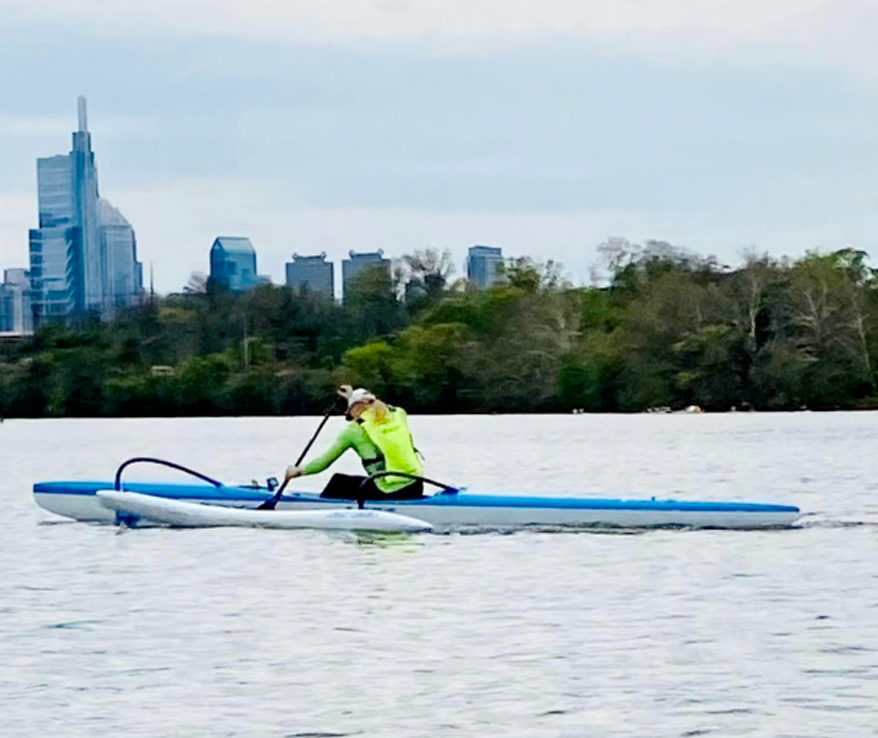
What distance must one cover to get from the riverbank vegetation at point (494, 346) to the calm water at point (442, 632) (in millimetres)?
68256

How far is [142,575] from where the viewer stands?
22719mm

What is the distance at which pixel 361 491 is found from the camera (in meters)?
24.9

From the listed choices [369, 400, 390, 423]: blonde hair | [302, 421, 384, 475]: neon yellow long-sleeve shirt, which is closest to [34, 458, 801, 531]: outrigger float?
[302, 421, 384, 475]: neon yellow long-sleeve shirt

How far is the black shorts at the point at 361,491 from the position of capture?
2506cm

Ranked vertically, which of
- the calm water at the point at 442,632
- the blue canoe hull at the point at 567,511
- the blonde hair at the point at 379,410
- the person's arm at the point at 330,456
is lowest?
the calm water at the point at 442,632

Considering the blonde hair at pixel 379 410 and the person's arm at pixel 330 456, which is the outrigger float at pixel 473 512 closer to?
the person's arm at pixel 330 456

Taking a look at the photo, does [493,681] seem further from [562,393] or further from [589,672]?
[562,393]

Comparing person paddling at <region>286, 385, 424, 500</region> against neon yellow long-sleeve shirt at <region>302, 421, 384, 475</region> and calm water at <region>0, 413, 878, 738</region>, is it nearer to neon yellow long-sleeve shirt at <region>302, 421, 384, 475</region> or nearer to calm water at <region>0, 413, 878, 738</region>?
neon yellow long-sleeve shirt at <region>302, 421, 384, 475</region>

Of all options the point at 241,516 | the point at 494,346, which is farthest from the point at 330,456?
the point at 494,346

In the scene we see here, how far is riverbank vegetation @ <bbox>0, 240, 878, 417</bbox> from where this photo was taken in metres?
99.4

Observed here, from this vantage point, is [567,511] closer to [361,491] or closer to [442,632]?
[361,491]

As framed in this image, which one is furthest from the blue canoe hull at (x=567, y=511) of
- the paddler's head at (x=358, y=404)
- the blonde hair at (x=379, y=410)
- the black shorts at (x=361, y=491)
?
the paddler's head at (x=358, y=404)

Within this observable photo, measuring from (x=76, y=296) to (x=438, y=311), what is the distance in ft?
269

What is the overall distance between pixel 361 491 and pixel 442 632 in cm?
721
